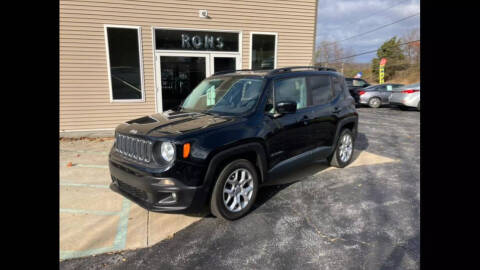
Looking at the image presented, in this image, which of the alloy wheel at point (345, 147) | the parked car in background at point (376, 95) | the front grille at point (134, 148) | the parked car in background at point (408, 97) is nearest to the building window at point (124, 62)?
the front grille at point (134, 148)

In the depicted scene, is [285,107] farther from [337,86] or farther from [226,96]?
[337,86]

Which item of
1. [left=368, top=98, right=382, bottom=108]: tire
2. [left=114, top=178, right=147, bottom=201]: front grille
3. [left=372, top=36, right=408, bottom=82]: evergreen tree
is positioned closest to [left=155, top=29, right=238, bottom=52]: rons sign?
[left=114, top=178, right=147, bottom=201]: front grille

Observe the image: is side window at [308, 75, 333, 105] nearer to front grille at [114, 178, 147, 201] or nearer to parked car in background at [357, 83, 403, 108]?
front grille at [114, 178, 147, 201]

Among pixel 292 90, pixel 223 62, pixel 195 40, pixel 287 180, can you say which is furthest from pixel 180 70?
pixel 287 180

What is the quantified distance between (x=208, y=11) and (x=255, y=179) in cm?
647

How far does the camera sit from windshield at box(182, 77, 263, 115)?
4.04m

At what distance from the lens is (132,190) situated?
3486 mm

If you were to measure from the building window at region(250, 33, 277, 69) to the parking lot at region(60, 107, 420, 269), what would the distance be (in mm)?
5112

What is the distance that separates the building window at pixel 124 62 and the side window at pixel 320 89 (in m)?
5.30

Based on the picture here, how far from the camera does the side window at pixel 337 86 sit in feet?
17.7

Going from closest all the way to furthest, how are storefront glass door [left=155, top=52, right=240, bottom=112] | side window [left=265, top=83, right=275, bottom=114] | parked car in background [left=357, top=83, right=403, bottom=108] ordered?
side window [left=265, top=83, right=275, bottom=114], storefront glass door [left=155, top=52, right=240, bottom=112], parked car in background [left=357, top=83, right=403, bottom=108]
